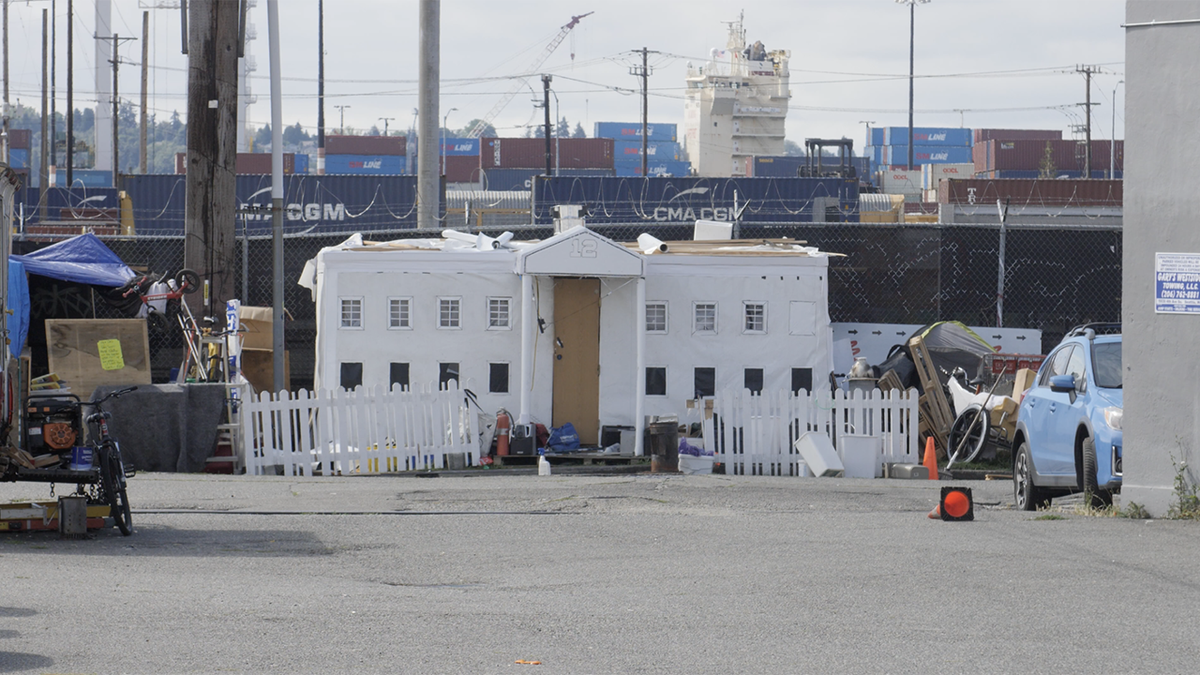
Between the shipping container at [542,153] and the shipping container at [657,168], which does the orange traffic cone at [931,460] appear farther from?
the shipping container at [657,168]

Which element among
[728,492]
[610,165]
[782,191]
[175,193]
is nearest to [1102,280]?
[728,492]

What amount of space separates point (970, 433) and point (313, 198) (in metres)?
33.1

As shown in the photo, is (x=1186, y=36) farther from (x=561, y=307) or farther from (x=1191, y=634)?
(x=561, y=307)

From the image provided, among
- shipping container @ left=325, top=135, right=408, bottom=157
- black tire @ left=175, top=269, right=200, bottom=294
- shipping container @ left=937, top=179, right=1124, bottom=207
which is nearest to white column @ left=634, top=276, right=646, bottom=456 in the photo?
black tire @ left=175, top=269, right=200, bottom=294

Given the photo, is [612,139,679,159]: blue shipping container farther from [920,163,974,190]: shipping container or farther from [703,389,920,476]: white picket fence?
[703,389,920,476]: white picket fence

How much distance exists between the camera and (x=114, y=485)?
863cm

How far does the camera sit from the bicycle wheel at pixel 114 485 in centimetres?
855

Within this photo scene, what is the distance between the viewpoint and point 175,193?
1768 inches

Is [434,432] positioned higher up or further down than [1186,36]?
further down

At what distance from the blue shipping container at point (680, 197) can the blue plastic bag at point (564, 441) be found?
84.8 feet

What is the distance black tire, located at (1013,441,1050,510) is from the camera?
36.6 feet

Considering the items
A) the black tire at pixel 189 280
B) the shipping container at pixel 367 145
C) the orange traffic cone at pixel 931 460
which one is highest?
the shipping container at pixel 367 145

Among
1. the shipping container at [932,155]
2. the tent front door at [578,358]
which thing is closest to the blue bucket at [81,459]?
the tent front door at [578,358]

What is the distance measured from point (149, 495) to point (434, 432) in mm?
4590
